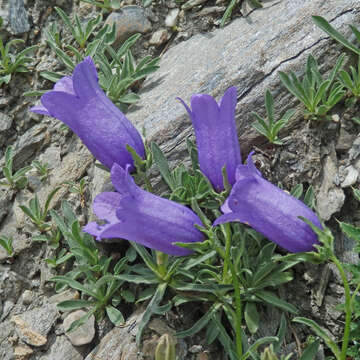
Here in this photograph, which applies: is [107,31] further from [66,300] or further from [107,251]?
[66,300]

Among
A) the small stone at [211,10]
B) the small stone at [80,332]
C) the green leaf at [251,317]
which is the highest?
the small stone at [211,10]

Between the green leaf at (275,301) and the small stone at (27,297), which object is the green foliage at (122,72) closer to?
the small stone at (27,297)

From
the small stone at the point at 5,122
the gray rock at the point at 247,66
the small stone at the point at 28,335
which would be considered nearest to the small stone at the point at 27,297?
the small stone at the point at 28,335

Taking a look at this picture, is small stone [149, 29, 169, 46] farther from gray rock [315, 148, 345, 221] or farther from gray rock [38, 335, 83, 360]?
gray rock [38, 335, 83, 360]

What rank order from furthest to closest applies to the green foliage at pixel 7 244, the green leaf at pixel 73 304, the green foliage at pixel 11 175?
the green foliage at pixel 11 175 < the green foliage at pixel 7 244 < the green leaf at pixel 73 304

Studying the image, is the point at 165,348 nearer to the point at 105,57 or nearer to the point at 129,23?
the point at 105,57

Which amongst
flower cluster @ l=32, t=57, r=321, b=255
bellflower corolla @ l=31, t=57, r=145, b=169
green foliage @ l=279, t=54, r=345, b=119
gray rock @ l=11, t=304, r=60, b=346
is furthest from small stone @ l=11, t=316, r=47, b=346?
green foliage @ l=279, t=54, r=345, b=119

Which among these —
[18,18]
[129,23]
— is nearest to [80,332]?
[129,23]

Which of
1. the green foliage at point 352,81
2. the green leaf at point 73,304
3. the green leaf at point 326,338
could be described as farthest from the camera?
the green foliage at point 352,81
